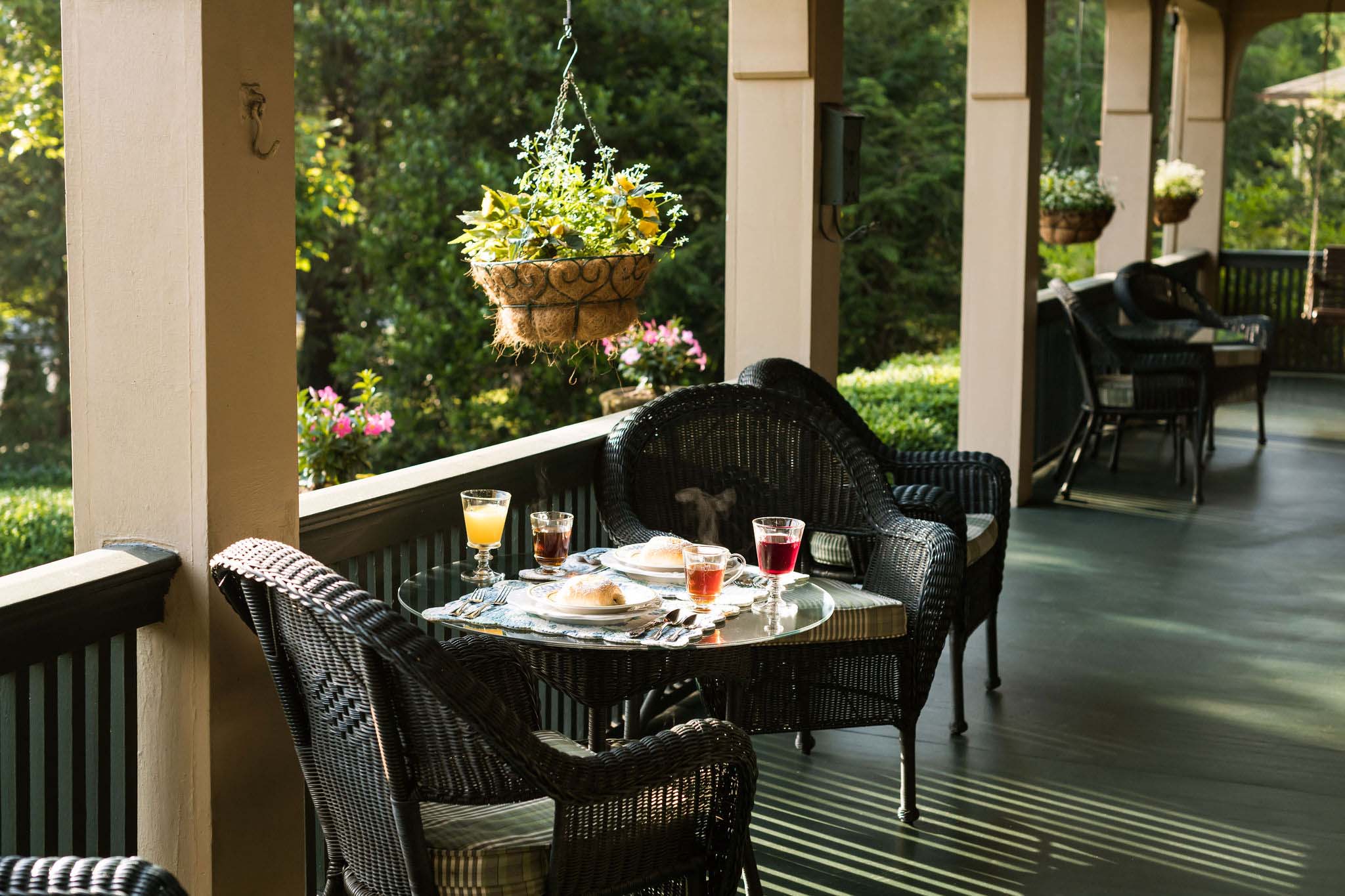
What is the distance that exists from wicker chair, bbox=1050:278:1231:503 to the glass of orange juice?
4.78 m

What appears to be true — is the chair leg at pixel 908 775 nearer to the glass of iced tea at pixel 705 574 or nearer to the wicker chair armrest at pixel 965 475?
the glass of iced tea at pixel 705 574

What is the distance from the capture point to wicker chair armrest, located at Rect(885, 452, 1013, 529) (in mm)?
4188

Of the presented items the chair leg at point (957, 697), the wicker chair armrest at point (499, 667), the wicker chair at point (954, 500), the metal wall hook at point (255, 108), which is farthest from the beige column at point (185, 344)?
the chair leg at point (957, 697)

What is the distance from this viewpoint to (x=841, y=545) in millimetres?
3904

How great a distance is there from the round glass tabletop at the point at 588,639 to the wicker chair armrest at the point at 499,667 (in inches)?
1.5

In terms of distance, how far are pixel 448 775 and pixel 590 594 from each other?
52 cm

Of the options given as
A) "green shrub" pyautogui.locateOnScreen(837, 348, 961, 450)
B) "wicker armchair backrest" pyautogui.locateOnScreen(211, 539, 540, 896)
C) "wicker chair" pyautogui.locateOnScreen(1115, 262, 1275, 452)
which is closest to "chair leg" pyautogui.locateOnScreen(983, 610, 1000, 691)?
"wicker armchair backrest" pyautogui.locateOnScreen(211, 539, 540, 896)

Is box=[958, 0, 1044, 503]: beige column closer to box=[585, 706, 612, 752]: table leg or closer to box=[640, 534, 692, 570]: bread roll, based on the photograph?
box=[585, 706, 612, 752]: table leg

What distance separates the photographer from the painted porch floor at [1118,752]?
3.09 m

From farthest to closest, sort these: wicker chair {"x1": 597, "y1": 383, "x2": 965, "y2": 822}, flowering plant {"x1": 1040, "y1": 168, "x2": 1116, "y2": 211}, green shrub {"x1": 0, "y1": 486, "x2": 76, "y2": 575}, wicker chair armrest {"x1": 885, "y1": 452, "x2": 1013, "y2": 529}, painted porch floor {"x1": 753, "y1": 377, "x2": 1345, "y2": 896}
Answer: green shrub {"x1": 0, "y1": 486, "x2": 76, "y2": 575}, flowering plant {"x1": 1040, "y1": 168, "x2": 1116, "y2": 211}, wicker chair armrest {"x1": 885, "y1": 452, "x2": 1013, "y2": 529}, wicker chair {"x1": 597, "y1": 383, "x2": 965, "y2": 822}, painted porch floor {"x1": 753, "y1": 377, "x2": 1345, "y2": 896}

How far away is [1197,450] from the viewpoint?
682 cm

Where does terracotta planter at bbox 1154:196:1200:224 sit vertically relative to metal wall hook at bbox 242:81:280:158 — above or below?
above

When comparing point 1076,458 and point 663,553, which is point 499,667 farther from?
point 1076,458

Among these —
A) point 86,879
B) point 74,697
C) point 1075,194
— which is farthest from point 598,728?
point 1075,194
